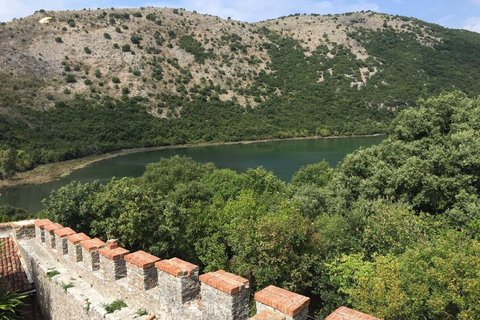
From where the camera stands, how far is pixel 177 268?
5.09m

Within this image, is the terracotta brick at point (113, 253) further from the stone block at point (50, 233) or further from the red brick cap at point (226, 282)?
the stone block at point (50, 233)

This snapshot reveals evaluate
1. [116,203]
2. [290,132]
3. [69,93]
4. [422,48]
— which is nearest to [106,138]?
[69,93]

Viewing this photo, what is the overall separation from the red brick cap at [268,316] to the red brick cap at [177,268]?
1418 millimetres

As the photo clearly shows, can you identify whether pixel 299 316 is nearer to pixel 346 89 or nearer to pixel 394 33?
pixel 346 89

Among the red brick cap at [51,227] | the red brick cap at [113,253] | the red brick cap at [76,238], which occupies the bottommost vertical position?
the red brick cap at [51,227]

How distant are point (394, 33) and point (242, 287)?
533 feet

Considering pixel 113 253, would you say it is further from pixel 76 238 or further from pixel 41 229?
pixel 41 229

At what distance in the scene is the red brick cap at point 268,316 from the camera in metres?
3.91

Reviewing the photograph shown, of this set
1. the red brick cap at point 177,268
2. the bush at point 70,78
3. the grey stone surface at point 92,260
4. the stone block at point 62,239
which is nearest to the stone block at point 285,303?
the red brick cap at point 177,268

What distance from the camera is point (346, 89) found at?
117m

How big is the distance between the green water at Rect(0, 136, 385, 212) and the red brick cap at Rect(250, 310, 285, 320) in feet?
142

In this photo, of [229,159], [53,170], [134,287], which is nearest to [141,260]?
[134,287]

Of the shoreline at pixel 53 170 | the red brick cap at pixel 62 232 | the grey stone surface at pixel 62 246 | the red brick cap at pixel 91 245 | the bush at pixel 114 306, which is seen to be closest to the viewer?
the bush at pixel 114 306

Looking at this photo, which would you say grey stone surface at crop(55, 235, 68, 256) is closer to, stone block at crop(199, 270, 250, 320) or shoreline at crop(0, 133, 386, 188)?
stone block at crop(199, 270, 250, 320)
